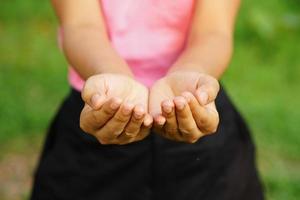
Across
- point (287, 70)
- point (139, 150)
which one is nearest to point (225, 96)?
point (139, 150)

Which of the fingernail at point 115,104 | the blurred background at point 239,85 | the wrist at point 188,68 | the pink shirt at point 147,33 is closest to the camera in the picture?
the fingernail at point 115,104

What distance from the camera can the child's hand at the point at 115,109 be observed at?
95 cm

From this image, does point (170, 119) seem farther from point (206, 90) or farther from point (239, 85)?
point (239, 85)

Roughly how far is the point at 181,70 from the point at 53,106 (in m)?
1.53

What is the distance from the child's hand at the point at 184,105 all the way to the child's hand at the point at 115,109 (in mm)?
21

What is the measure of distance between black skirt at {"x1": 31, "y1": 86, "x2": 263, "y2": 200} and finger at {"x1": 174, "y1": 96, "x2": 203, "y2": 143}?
156 millimetres

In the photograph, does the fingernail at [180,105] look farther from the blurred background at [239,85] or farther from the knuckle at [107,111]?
the blurred background at [239,85]

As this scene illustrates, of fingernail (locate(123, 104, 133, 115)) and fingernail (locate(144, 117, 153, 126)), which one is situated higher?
fingernail (locate(123, 104, 133, 115))

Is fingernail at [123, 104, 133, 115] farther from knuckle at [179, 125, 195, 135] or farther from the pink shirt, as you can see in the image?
the pink shirt

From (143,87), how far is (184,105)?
0.15 meters

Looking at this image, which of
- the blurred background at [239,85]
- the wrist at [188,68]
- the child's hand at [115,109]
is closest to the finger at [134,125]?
the child's hand at [115,109]

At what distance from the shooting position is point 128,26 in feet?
4.04

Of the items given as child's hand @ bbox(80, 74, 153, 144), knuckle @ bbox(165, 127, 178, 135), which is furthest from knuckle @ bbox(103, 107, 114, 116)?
knuckle @ bbox(165, 127, 178, 135)

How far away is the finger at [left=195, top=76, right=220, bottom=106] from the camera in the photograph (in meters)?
0.97
